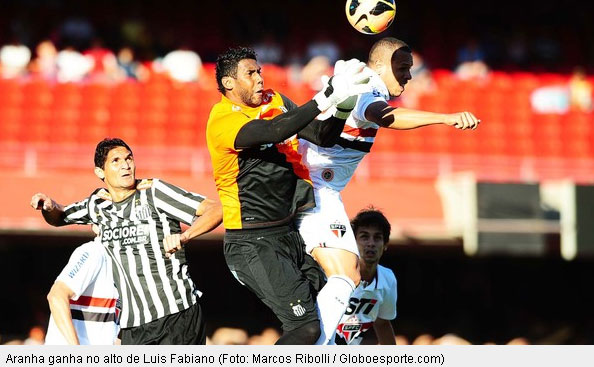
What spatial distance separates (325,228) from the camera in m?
6.68

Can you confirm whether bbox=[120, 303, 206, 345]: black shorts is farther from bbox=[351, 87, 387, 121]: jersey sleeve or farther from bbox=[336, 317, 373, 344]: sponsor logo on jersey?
bbox=[351, 87, 387, 121]: jersey sleeve

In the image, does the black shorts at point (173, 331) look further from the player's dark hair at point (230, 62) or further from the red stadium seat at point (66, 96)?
the red stadium seat at point (66, 96)

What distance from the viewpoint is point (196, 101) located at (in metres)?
16.5

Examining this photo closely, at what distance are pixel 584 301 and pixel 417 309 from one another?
116 inches

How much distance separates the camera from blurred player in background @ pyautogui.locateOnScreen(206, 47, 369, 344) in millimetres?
6242

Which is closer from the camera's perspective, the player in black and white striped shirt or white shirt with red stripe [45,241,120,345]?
the player in black and white striped shirt

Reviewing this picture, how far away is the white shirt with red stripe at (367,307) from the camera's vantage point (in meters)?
8.01

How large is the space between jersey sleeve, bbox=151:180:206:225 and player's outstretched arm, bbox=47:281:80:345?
0.84 m

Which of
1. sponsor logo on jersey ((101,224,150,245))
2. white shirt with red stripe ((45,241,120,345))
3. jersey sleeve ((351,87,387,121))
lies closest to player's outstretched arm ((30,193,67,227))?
white shirt with red stripe ((45,241,120,345))

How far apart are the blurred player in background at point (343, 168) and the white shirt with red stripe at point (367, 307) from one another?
1.31 meters

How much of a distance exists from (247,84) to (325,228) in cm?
108

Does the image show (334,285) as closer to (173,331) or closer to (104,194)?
(173,331)

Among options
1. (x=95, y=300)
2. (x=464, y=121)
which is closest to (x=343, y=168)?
(x=464, y=121)
